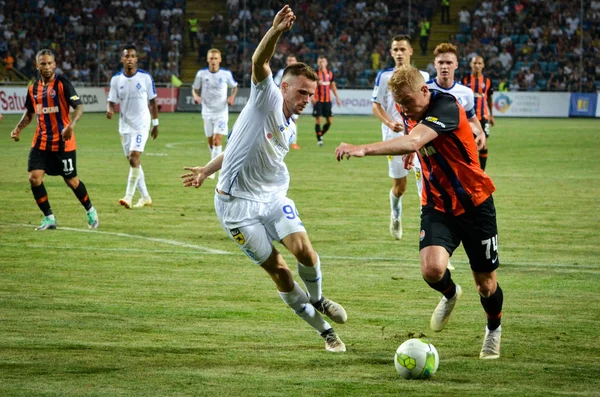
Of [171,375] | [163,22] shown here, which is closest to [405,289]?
[171,375]

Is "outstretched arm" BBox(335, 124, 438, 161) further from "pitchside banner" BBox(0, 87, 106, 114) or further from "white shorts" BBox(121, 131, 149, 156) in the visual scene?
"pitchside banner" BBox(0, 87, 106, 114)

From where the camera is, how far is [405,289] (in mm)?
9469

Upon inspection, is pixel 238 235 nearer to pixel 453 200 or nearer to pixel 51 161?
pixel 453 200

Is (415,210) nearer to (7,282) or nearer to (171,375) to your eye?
(7,282)

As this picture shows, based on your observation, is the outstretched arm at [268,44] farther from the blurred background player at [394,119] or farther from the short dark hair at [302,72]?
the blurred background player at [394,119]

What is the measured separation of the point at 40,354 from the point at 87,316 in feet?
4.32

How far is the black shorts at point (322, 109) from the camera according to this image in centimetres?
2978

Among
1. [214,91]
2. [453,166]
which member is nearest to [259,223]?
[453,166]

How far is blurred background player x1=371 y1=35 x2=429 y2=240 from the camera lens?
480 inches

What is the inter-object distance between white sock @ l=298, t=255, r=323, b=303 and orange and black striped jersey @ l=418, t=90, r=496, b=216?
39.7 inches

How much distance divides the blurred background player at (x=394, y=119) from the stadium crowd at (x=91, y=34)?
3356 centimetres

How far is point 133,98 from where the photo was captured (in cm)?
1683

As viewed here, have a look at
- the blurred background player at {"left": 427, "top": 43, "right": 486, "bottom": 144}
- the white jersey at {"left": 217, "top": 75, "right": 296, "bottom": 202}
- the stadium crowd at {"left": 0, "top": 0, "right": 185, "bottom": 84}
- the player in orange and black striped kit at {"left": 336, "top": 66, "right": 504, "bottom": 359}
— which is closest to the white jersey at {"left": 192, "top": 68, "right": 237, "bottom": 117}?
the blurred background player at {"left": 427, "top": 43, "right": 486, "bottom": 144}

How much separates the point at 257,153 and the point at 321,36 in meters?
43.4
